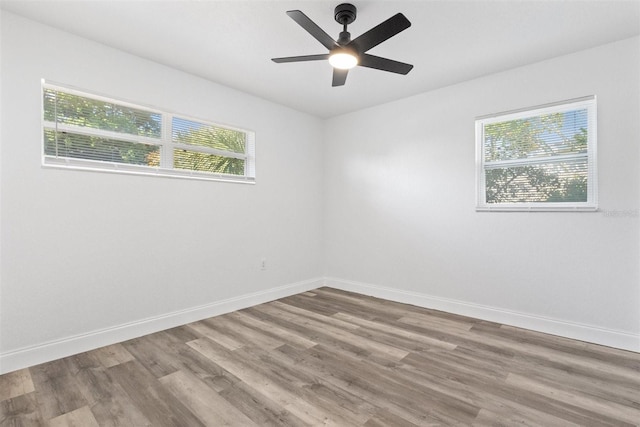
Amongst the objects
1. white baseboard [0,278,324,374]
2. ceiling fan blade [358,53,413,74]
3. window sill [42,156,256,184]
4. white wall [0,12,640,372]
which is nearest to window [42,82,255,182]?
window sill [42,156,256,184]

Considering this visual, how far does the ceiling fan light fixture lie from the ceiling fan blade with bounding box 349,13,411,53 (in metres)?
0.07

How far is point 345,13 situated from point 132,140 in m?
2.21

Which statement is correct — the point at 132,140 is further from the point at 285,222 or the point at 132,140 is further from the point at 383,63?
the point at 383,63

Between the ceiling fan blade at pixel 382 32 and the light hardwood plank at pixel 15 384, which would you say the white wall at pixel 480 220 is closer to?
the ceiling fan blade at pixel 382 32

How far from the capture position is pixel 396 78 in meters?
3.36

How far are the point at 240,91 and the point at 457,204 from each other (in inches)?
115

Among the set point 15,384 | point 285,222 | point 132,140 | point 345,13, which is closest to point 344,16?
point 345,13

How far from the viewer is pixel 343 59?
2176mm

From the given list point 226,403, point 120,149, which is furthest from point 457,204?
point 120,149

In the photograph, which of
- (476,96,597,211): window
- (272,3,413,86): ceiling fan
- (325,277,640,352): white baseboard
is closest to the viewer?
(272,3,413,86): ceiling fan

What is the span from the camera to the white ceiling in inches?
86.2

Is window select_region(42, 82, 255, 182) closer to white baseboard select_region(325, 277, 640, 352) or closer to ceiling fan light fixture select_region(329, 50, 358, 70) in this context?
ceiling fan light fixture select_region(329, 50, 358, 70)

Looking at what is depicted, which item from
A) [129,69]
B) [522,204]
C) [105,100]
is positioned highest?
[129,69]

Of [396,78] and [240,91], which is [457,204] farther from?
[240,91]
